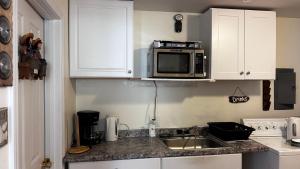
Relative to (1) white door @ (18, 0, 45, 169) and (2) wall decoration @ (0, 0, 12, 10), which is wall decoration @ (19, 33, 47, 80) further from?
(2) wall decoration @ (0, 0, 12, 10)

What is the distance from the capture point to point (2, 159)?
2.79ft

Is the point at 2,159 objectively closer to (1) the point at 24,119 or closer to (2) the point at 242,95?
(1) the point at 24,119

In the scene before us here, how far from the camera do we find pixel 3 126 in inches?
32.6

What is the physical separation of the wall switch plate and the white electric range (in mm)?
2168

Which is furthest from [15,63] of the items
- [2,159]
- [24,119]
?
[24,119]

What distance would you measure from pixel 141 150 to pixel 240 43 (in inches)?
56.3

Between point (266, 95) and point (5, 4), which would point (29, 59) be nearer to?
point (5, 4)

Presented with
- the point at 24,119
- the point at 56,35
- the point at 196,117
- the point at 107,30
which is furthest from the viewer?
the point at 196,117

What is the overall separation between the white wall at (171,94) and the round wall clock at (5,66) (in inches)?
65.9

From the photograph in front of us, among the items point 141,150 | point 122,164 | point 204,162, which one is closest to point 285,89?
point 204,162

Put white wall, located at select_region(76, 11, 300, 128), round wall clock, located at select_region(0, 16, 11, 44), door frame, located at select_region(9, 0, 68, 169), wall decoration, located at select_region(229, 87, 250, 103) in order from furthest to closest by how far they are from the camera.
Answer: wall decoration, located at select_region(229, 87, 250, 103) < white wall, located at select_region(76, 11, 300, 128) < door frame, located at select_region(9, 0, 68, 169) < round wall clock, located at select_region(0, 16, 11, 44)

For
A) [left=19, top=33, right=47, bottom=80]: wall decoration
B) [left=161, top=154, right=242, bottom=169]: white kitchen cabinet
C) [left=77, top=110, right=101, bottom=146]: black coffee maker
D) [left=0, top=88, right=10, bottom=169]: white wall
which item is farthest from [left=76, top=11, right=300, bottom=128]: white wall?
[left=0, top=88, right=10, bottom=169]: white wall

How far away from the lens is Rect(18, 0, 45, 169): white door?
1301 mm

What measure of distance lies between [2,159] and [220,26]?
7.03 feet
